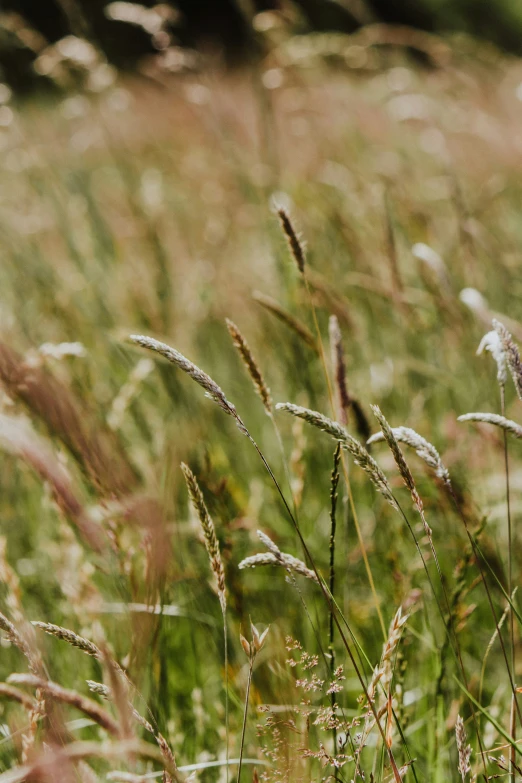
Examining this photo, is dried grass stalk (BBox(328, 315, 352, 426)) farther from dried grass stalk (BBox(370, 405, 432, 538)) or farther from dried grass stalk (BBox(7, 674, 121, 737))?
dried grass stalk (BBox(7, 674, 121, 737))

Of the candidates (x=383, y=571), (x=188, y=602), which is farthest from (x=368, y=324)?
(x=188, y=602)

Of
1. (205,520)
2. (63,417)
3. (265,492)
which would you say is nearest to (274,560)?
(205,520)

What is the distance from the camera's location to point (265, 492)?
4.64 feet

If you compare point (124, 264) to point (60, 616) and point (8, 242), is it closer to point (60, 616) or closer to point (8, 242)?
point (8, 242)

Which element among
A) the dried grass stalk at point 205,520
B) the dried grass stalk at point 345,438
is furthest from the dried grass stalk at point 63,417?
the dried grass stalk at point 345,438

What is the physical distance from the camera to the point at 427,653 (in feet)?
3.12

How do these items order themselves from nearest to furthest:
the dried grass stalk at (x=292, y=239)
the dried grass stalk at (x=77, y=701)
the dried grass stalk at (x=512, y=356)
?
the dried grass stalk at (x=77, y=701) < the dried grass stalk at (x=512, y=356) < the dried grass stalk at (x=292, y=239)

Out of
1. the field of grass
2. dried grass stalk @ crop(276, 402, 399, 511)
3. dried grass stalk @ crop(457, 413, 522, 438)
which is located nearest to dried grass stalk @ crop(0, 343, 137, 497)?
the field of grass

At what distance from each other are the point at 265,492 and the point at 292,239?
0.81 meters

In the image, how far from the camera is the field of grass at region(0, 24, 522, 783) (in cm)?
60

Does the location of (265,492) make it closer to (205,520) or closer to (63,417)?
(63,417)

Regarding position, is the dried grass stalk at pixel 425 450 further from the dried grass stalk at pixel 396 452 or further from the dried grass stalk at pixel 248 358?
the dried grass stalk at pixel 248 358

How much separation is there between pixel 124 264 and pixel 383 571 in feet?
4.18

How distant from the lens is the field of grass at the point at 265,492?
60 cm
